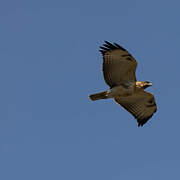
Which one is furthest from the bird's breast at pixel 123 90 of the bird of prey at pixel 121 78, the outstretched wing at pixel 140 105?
the outstretched wing at pixel 140 105

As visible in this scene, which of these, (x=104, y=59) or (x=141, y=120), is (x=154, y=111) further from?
(x=104, y=59)

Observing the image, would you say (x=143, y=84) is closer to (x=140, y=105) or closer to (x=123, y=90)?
(x=123, y=90)

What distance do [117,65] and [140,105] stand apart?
2.07 metres

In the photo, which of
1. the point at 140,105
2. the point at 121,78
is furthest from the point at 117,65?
the point at 140,105

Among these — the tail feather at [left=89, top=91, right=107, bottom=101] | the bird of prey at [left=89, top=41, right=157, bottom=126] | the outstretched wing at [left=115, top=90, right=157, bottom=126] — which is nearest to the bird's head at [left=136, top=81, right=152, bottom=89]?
the bird of prey at [left=89, top=41, right=157, bottom=126]

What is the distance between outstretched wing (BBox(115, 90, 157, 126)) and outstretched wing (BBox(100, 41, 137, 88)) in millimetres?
913

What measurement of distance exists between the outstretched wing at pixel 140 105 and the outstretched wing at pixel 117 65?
913 millimetres

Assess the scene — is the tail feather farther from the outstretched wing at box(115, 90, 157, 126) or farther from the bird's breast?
the outstretched wing at box(115, 90, 157, 126)

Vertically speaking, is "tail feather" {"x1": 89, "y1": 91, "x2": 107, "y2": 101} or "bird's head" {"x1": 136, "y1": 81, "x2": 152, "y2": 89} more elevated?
"bird's head" {"x1": 136, "y1": 81, "x2": 152, "y2": 89}

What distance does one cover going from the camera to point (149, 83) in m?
18.5

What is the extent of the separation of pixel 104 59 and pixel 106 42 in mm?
564

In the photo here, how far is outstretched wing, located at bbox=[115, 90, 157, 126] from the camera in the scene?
19.3 metres

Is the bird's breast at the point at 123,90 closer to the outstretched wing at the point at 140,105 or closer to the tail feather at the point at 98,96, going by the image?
the tail feather at the point at 98,96

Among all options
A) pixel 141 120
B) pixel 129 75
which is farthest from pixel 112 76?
pixel 141 120
